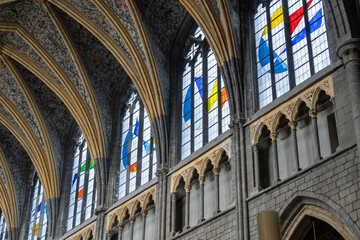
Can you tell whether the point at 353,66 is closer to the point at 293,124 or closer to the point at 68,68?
the point at 293,124

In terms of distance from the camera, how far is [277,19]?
13.3 metres

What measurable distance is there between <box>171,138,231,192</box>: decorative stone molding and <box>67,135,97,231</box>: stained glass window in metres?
4.97

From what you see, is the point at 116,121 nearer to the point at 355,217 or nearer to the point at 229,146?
the point at 229,146

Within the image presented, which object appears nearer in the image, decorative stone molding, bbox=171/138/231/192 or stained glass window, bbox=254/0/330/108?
stained glass window, bbox=254/0/330/108

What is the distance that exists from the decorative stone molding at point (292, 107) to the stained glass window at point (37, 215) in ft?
37.8

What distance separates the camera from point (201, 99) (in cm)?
1497

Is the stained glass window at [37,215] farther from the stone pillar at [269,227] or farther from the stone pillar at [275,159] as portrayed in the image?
the stone pillar at [269,227]

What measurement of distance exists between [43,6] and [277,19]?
25.6 feet

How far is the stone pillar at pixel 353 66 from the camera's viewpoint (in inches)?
383

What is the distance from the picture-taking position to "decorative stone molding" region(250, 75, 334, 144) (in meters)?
10.8

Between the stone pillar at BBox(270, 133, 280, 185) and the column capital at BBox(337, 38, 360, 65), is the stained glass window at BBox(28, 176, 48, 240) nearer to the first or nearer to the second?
the stone pillar at BBox(270, 133, 280, 185)

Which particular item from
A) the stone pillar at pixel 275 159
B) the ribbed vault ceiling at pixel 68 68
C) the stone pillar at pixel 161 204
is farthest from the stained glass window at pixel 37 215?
the stone pillar at pixel 275 159

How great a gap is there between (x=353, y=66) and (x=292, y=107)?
1.65 m

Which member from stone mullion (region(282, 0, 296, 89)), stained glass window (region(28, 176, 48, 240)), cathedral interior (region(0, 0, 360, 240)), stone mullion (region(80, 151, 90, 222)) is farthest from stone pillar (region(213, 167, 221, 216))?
stained glass window (region(28, 176, 48, 240))
